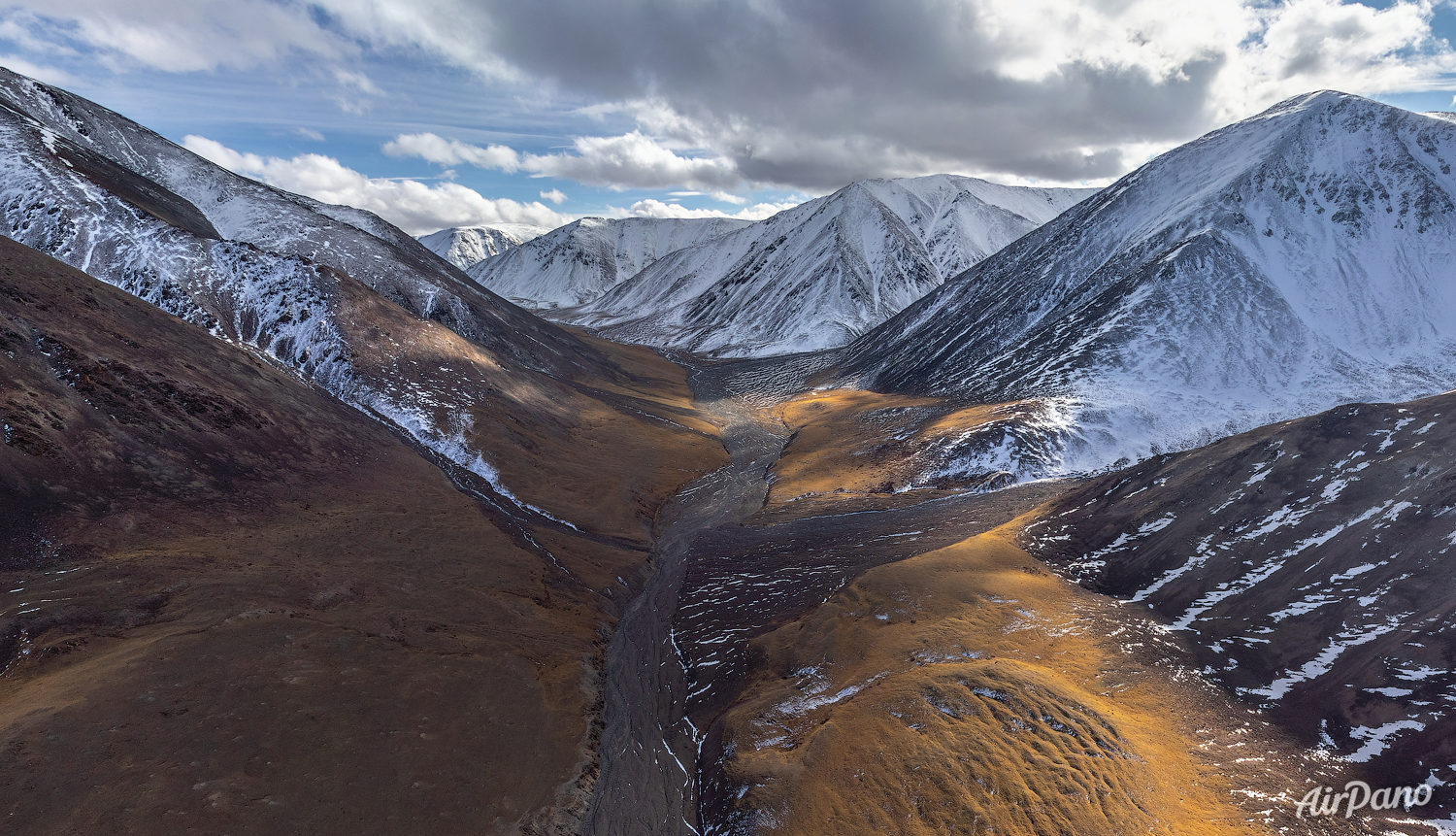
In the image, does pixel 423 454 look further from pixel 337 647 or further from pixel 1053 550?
pixel 1053 550

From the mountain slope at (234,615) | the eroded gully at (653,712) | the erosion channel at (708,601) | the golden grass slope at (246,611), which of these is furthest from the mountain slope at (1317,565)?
the mountain slope at (234,615)

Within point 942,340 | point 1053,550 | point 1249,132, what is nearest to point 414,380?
point 1053,550

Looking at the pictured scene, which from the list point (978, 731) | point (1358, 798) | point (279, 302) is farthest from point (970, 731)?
point (279, 302)

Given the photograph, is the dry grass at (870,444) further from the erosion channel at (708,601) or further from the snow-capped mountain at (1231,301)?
the snow-capped mountain at (1231,301)

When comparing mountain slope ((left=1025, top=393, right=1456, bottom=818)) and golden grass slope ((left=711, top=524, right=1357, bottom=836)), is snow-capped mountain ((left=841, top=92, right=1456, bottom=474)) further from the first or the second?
golden grass slope ((left=711, top=524, right=1357, bottom=836))

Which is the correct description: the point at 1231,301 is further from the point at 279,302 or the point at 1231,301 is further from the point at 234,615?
the point at 279,302

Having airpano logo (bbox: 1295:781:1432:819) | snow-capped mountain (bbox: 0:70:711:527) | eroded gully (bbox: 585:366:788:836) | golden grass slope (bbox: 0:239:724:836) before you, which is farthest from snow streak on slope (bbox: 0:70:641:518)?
airpano logo (bbox: 1295:781:1432:819)
